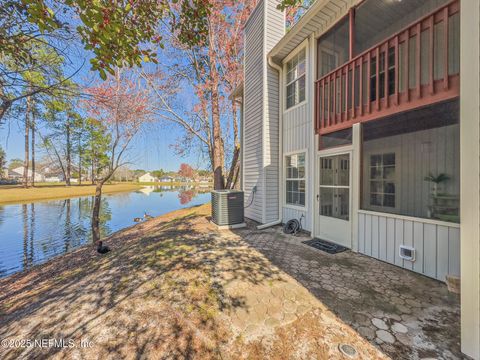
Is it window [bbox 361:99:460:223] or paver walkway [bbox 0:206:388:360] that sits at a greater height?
window [bbox 361:99:460:223]

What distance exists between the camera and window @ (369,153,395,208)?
150 inches

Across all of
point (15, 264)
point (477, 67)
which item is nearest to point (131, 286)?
point (477, 67)

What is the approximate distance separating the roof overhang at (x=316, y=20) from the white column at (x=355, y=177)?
2.58m

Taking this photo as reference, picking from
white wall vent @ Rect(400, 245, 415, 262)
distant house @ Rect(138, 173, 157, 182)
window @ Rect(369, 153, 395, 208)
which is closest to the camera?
white wall vent @ Rect(400, 245, 415, 262)

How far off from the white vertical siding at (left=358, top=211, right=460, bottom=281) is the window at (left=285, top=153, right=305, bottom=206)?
5.95ft

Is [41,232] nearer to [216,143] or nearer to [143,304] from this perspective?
[216,143]

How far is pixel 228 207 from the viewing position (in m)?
5.91

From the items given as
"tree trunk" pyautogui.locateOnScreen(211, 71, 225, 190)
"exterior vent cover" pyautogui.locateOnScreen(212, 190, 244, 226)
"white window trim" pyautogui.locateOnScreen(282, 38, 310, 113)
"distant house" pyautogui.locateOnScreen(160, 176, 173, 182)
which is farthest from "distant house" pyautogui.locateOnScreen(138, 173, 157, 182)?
"white window trim" pyautogui.locateOnScreen(282, 38, 310, 113)

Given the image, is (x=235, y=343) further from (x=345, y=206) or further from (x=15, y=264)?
(x=15, y=264)

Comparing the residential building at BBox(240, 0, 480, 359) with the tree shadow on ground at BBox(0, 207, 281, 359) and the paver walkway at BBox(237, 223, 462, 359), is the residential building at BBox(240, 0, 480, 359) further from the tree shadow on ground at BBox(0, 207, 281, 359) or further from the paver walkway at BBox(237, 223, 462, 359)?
the tree shadow on ground at BBox(0, 207, 281, 359)

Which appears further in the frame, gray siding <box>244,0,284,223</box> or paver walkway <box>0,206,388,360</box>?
gray siding <box>244,0,284,223</box>

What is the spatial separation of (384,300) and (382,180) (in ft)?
8.16

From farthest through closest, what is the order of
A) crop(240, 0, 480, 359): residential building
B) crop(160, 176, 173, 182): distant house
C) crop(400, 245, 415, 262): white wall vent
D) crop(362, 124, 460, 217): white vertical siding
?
1. crop(160, 176, 173, 182): distant house
2. crop(362, 124, 460, 217): white vertical siding
3. crop(400, 245, 415, 262): white wall vent
4. crop(240, 0, 480, 359): residential building

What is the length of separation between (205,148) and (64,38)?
A: 329 inches
